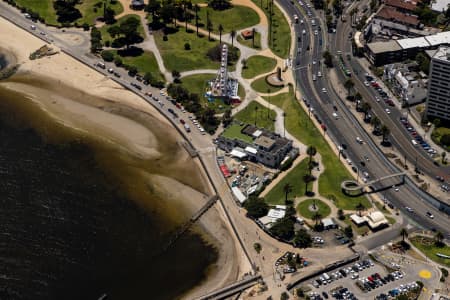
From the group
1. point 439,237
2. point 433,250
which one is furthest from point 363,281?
point 439,237

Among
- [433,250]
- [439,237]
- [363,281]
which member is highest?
[439,237]

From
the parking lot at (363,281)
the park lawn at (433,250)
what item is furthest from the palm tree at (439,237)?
the parking lot at (363,281)

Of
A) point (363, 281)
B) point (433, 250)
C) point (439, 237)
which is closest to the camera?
point (363, 281)

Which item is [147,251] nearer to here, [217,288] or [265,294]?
[217,288]

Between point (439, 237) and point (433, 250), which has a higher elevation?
point (439, 237)

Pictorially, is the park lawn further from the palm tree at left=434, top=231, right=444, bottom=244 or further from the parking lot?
the parking lot

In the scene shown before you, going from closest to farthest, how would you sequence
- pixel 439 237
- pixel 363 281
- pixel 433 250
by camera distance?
pixel 363 281 < pixel 433 250 < pixel 439 237

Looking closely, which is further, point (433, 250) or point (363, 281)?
point (433, 250)

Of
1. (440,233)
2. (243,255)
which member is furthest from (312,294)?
(440,233)

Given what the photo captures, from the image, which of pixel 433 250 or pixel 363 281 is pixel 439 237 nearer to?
pixel 433 250

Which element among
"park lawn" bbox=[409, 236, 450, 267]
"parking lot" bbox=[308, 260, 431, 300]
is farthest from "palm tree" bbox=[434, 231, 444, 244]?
"parking lot" bbox=[308, 260, 431, 300]
